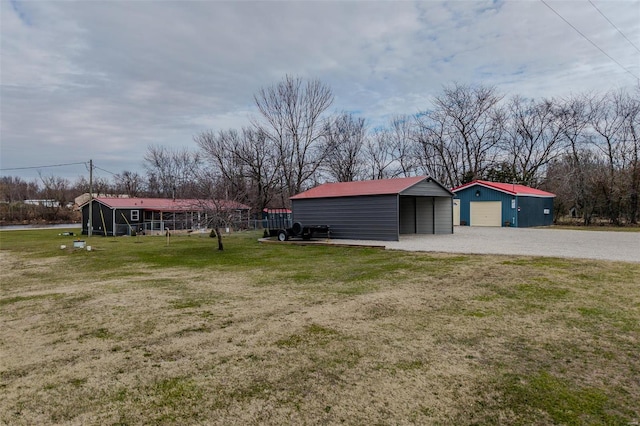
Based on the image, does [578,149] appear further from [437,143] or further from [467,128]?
[437,143]

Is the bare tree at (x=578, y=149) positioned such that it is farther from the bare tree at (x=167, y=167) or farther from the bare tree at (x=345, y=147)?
the bare tree at (x=167, y=167)

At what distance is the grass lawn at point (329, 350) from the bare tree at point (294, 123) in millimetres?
24283

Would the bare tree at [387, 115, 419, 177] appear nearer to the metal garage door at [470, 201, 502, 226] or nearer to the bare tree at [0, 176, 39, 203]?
the metal garage door at [470, 201, 502, 226]

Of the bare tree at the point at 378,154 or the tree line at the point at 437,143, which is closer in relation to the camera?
the tree line at the point at 437,143

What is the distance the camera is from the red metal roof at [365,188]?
1555 centimetres

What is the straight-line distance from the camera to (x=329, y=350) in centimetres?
372

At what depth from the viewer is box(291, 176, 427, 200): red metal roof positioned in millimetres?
15553

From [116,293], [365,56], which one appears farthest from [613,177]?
[116,293]

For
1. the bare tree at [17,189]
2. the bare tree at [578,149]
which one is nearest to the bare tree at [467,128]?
the bare tree at [578,149]

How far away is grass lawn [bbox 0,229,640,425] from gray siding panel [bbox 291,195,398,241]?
24.8 feet

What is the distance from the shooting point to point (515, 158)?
32188 millimetres

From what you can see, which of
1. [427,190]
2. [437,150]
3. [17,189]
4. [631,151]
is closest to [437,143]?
[437,150]

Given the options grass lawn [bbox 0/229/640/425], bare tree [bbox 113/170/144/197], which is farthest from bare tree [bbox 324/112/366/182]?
bare tree [bbox 113/170/144/197]

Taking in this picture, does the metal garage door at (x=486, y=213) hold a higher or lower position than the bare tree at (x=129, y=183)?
lower
